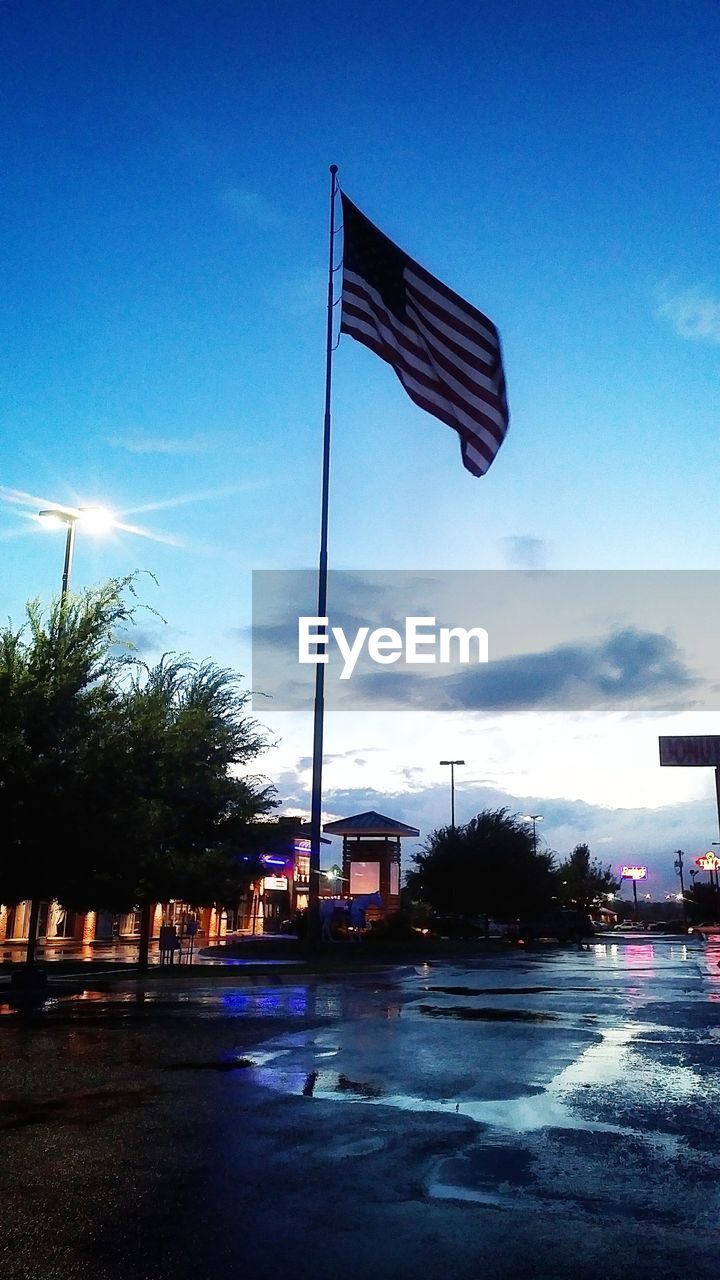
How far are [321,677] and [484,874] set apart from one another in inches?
1306

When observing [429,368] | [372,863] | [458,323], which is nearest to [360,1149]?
[429,368]

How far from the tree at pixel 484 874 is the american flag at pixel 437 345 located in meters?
38.2

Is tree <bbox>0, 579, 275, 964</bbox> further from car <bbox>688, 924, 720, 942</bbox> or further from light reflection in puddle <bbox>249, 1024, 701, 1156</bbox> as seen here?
car <bbox>688, 924, 720, 942</bbox>

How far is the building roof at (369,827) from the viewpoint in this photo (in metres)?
53.1

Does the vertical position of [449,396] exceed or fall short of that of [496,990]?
it exceeds it

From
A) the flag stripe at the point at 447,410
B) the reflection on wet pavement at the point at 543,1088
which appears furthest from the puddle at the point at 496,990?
the flag stripe at the point at 447,410

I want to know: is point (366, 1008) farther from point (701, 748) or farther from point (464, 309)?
point (701, 748)

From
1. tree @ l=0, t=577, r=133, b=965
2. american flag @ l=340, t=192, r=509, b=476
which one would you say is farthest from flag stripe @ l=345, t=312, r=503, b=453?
tree @ l=0, t=577, r=133, b=965

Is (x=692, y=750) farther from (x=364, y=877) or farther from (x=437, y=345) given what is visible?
(x=437, y=345)

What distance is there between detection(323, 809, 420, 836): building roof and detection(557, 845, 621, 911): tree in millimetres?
32501

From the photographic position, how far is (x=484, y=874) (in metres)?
54.0

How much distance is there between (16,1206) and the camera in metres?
4.97

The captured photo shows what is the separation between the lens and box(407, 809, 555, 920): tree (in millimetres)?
54094

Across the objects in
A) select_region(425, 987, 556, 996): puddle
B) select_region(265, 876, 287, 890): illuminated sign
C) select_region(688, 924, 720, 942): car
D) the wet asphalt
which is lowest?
select_region(688, 924, 720, 942): car
